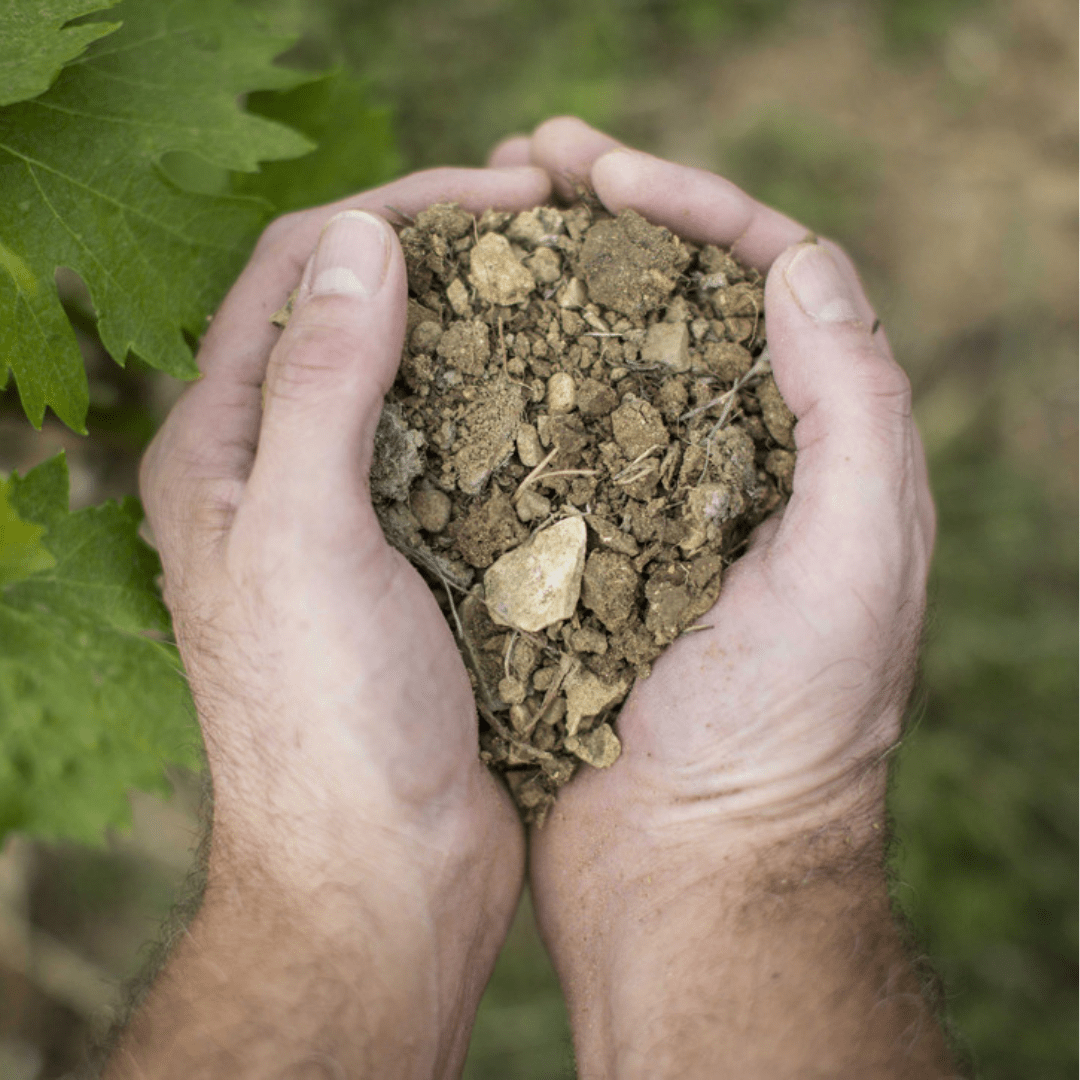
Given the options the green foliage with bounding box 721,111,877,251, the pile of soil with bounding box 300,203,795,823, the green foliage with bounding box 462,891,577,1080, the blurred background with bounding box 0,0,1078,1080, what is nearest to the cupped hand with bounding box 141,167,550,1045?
the pile of soil with bounding box 300,203,795,823

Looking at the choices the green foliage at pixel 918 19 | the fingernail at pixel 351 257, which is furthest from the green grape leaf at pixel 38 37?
the green foliage at pixel 918 19

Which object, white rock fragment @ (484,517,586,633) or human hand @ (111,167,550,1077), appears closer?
human hand @ (111,167,550,1077)

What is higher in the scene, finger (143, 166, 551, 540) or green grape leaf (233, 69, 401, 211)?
green grape leaf (233, 69, 401, 211)

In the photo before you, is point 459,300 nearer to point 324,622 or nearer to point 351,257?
point 351,257

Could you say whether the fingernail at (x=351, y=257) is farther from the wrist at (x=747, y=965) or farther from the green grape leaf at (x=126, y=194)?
the wrist at (x=747, y=965)

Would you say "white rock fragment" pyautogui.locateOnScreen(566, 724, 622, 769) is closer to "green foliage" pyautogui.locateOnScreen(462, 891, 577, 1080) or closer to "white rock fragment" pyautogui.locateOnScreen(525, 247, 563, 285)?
"white rock fragment" pyautogui.locateOnScreen(525, 247, 563, 285)

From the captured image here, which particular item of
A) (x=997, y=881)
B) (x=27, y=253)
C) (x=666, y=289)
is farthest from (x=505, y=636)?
(x=997, y=881)
